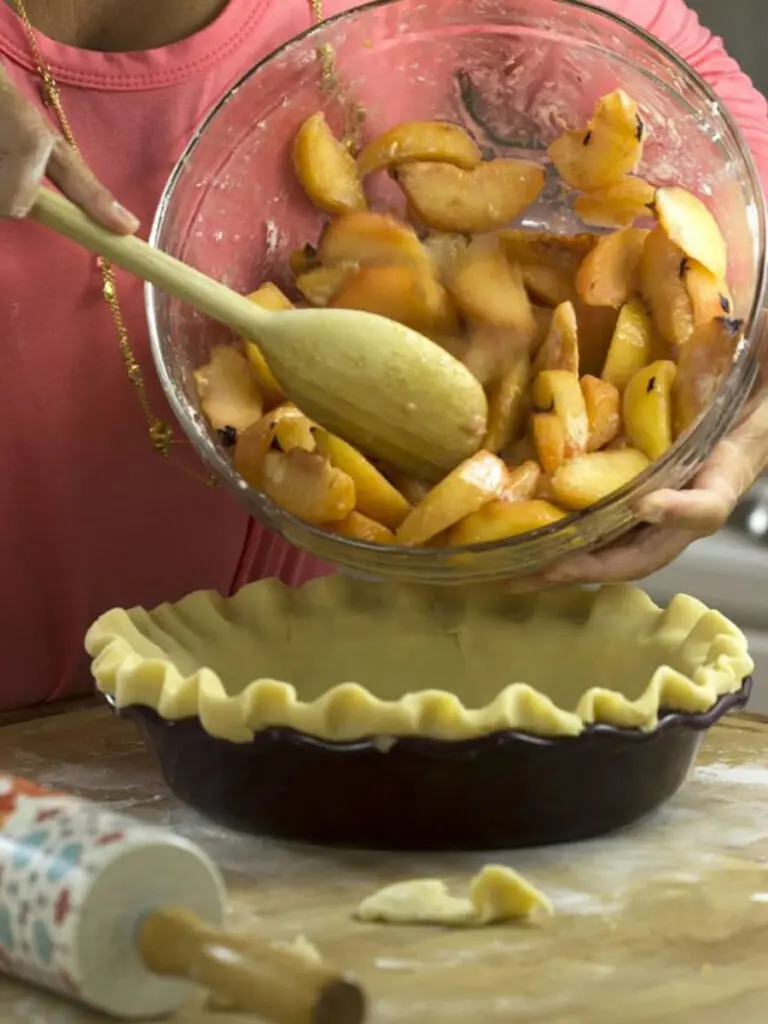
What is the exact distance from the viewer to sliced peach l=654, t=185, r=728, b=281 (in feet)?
2.71

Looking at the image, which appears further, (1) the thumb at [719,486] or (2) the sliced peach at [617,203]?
(2) the sliced peach at [617,203]

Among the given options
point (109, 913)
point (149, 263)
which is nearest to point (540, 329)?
point (149, 263)

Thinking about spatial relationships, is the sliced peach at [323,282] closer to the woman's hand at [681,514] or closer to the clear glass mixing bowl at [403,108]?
the clear glass mixing bowl at [403,108]

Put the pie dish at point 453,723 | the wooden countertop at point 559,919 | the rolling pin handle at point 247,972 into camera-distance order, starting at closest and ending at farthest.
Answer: the rolling pin handle at point 247,972, the wooden countertop at point 559,919, the pie dish at point 453,723

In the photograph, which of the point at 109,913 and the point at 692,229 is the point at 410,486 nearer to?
the point at 692,229

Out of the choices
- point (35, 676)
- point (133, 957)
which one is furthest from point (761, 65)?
point (133, 957)

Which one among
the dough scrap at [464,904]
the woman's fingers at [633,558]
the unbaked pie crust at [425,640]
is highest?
the woman's fingers at [633,558]

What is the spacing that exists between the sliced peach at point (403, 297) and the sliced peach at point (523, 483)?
0.11 meters

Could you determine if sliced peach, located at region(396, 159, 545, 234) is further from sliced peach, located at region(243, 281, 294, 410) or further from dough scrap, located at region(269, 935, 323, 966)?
dough scrap, located at region(269, 935, 323, 966)

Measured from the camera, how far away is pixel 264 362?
0.87m

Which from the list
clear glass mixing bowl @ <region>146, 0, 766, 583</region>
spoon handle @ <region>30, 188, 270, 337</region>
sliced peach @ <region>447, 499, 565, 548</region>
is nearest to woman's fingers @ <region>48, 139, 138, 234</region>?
spoon handle @ <region>30, 188, 270, 337</region>

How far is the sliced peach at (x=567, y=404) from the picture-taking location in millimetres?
801

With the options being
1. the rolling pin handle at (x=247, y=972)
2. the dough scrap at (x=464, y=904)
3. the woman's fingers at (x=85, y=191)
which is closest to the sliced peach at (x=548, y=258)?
the woman's fingers at (x=85, y=191)

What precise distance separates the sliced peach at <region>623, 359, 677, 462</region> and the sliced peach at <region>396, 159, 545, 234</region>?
14 cm
